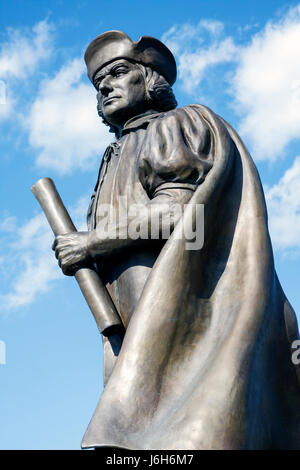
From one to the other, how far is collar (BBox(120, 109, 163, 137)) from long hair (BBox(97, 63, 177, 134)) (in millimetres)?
76

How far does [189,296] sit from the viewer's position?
15.2 ft

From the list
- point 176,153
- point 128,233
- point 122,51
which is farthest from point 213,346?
point 122,51

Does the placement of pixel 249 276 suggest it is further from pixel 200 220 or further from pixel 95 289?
pixel 95 289

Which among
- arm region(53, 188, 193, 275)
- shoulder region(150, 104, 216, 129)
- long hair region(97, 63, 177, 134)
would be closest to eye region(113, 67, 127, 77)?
long hair region(97, 63, 177, 134)

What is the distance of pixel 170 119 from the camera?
533 cm

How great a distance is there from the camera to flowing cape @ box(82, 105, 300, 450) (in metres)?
4.16

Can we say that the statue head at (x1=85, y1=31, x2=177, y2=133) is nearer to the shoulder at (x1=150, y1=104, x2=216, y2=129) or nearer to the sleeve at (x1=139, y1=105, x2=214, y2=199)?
the shoulder at (x1=150, y1=104, x2=216, y2=129)

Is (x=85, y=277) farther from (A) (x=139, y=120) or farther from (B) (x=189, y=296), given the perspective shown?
(A) (x=139, y=120)

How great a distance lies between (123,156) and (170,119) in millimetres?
537

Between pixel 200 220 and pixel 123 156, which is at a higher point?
pixel 123 156

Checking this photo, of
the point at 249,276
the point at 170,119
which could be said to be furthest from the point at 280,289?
the point at 170,119

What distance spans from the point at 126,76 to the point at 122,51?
220 mm

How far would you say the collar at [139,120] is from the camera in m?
5.74
